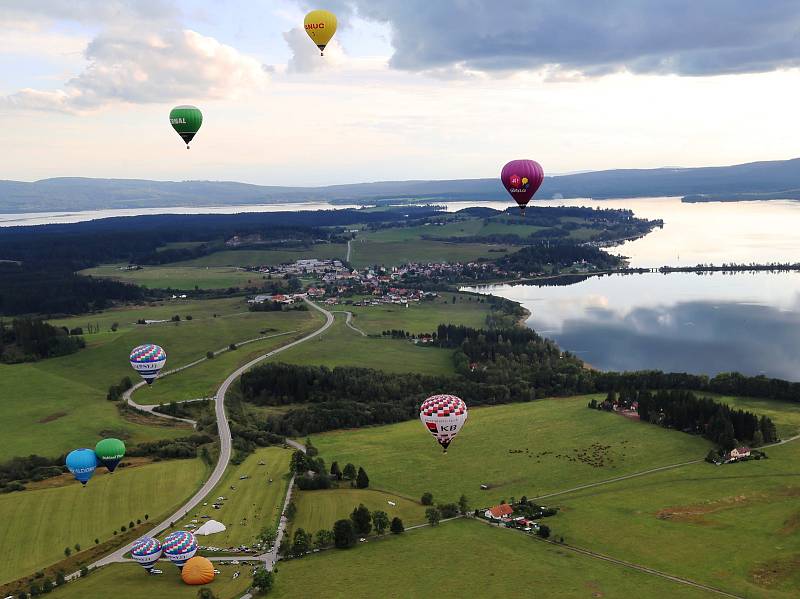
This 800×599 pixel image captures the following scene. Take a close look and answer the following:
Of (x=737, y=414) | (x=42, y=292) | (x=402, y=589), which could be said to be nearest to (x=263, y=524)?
(x=402, y=589)

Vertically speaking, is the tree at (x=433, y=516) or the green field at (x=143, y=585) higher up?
the tree at (x=433, y=516)

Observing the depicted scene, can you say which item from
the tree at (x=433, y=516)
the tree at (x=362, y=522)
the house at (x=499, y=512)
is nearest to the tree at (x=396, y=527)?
the tree at (x=362, y=522)

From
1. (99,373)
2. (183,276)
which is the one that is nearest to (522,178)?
(99,373)

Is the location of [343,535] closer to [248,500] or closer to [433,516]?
[433,516]

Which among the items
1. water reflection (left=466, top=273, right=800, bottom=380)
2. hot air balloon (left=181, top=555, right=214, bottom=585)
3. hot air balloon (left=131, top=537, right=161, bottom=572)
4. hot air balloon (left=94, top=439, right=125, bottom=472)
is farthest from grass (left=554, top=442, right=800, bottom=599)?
water reflection (left=466, top=273, right=800, bottom=380)

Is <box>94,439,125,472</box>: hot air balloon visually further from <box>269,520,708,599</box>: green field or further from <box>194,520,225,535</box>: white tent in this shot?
<box>269,520,708,599</box>: green field

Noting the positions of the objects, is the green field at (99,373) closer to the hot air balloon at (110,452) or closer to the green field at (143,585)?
the hot air balloon at (110,452)

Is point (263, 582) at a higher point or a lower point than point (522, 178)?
lower
